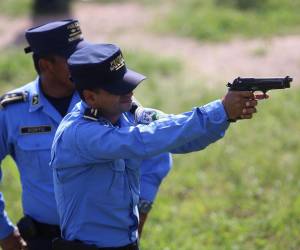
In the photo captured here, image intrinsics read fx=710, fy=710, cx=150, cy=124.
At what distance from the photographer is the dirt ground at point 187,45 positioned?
9359 mm

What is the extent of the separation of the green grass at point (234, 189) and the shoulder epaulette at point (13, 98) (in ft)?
6.84

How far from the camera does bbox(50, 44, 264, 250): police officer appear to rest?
8.69ft

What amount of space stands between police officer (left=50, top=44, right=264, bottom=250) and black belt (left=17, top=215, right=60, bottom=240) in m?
Result: 0.61

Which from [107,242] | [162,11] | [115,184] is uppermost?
[115,184]

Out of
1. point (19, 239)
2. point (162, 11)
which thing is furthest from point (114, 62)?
point (162, 11)

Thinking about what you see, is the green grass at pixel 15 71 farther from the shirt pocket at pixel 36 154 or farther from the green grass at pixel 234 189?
the shirt pocket at pixel 36 154

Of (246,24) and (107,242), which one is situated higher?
(107,242)

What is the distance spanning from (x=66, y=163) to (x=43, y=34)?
1020 mm

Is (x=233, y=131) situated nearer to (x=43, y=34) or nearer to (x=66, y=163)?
(x=43, y=34)

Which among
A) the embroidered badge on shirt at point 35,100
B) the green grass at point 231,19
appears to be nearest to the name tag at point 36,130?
the embroidered badge on shirt at point 35,100

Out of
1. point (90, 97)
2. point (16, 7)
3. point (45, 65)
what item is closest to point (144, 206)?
point (45, 65)

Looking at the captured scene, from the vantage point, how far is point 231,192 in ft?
20.4

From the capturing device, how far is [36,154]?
358 centimetres

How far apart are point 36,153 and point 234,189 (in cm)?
303
